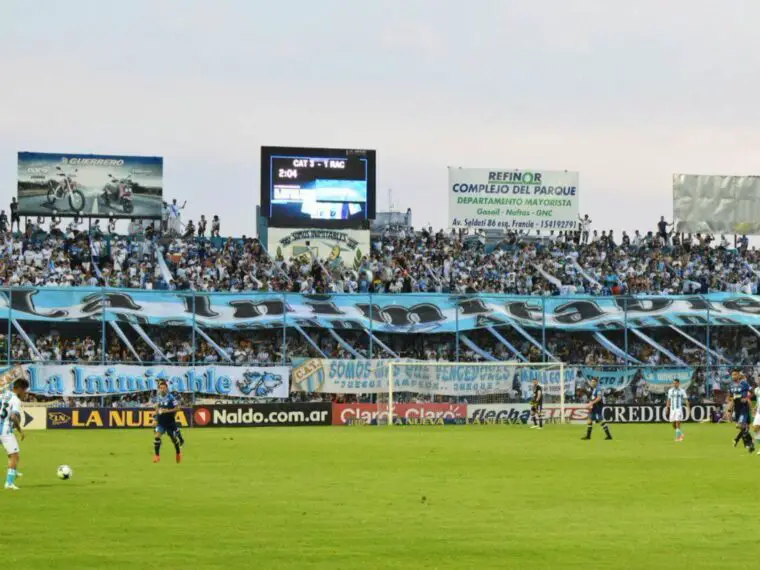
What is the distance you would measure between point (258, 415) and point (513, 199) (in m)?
28.0

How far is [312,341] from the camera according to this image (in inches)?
2606

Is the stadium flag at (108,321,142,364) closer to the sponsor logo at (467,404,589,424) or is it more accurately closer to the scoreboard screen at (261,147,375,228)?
the scoreboard screen at (261,147,375,228)

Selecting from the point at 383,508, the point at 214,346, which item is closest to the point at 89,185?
the point at 214,346

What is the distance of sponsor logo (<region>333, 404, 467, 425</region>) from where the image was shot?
60.9 m

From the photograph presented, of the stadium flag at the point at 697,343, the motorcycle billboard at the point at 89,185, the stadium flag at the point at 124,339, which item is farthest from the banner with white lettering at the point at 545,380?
the motorcycle billboard at the point at 89,185

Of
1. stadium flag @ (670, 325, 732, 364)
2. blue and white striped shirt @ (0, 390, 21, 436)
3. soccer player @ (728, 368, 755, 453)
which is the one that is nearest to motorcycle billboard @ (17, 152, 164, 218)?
stadium flag @ (670, 325, 732, 364)

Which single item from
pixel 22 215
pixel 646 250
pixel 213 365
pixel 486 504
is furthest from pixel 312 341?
pixel 486 504

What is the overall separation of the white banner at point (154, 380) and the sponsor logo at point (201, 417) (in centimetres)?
217

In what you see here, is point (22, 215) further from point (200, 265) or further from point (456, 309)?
point (456, 309)

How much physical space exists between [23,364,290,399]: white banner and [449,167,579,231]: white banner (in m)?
22.4

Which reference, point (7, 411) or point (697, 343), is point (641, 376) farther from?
point (7, 411)

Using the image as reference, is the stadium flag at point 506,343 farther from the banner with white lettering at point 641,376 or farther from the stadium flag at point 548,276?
the stadium flag at point 548,276

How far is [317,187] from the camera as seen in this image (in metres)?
75.7

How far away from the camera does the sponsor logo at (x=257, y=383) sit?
61281 millimetres
